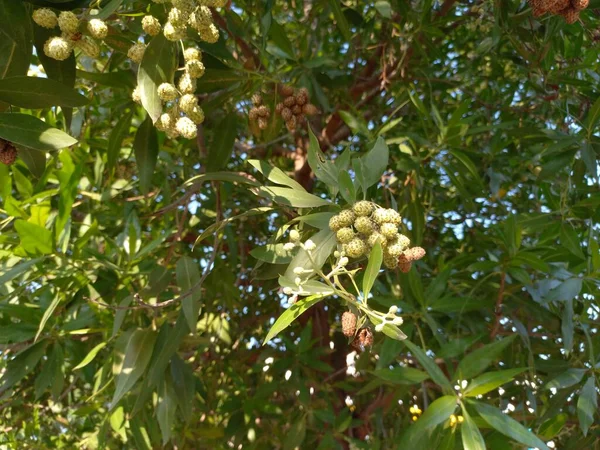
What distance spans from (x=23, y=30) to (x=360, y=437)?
2.10 meters

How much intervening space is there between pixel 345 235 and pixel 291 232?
0.10m

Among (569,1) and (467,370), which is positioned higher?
(569,1)

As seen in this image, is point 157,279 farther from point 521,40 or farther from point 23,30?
point 521,40

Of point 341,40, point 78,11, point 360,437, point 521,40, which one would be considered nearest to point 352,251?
point 78,11

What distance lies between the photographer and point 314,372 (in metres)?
2.64

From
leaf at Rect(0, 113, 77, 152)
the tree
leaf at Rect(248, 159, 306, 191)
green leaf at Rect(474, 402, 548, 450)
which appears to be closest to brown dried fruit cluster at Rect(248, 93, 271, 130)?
the tree

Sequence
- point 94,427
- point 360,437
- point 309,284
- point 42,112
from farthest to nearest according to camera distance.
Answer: point 360,437
point 94,427
point 42,112
point 309,284

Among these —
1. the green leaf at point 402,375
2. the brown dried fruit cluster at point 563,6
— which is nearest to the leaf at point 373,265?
the green leaf at point 402,375

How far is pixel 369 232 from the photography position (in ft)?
3.77

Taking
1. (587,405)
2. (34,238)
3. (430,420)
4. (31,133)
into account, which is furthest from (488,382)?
(34,238)

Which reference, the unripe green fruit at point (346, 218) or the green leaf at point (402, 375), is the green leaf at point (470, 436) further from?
the unripe green fruit at point (346, 218)

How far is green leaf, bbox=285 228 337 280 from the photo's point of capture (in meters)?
1.21

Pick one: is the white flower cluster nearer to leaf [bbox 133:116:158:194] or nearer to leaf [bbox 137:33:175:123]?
leaf [bbox 137:33:175:123]

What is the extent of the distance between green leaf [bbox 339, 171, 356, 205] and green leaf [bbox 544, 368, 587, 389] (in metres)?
0.95
